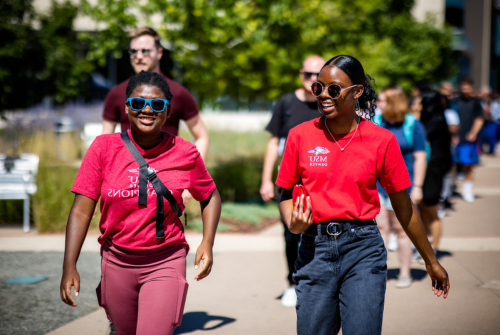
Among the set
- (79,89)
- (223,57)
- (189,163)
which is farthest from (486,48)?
(189,163)

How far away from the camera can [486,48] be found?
134ft

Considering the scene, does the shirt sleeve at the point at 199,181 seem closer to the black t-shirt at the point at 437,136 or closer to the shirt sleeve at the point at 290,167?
the shirt sleeve at the point at 290,167

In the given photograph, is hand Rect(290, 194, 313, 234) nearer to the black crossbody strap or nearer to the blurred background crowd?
the black crossbody strap

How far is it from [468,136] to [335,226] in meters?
8.95

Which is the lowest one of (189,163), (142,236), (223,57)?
(142,236)

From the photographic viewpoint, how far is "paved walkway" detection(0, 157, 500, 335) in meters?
4.25

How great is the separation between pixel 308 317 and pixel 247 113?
2263 centimetres

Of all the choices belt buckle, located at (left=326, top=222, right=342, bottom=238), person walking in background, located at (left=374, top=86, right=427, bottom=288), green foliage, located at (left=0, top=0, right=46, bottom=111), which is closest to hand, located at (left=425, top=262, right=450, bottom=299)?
belt buckle, located at (left=326, top=222, right=342, bottom=238)

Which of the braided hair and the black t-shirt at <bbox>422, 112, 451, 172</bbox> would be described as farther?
the black t-shirt at <bbox>422, 112, 451, 172</bbox>

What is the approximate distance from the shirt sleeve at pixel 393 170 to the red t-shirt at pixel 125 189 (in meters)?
1.01

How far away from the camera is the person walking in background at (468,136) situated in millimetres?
10469

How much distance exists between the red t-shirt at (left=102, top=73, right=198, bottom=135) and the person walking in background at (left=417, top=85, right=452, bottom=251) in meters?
3.22

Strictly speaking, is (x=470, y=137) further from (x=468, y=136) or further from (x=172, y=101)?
(x=172, y=101)

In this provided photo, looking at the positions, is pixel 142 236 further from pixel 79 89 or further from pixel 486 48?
pixel 486 48
